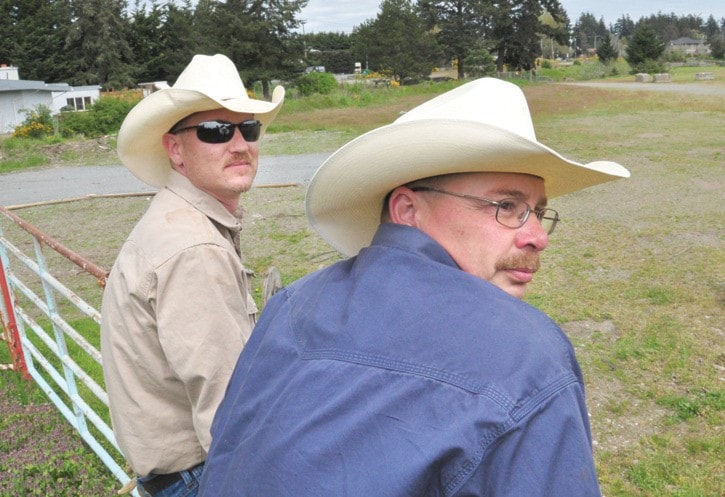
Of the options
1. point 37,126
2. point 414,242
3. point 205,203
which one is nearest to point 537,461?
point 414,242

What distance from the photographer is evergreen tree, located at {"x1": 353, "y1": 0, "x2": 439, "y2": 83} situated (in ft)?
188

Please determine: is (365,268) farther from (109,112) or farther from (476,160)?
(109,112)

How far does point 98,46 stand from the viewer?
5597 centimetres

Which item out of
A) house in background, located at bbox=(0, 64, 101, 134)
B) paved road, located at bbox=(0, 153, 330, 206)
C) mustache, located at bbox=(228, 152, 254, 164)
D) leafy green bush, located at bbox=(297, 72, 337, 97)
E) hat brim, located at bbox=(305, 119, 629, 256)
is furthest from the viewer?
leafy green bush, located at bbox=(297, 72, 337, 97)

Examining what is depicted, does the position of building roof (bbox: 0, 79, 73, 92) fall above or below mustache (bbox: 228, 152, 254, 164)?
above

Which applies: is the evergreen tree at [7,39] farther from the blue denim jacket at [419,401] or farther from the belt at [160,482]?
the blue denim jacket at [419,401]

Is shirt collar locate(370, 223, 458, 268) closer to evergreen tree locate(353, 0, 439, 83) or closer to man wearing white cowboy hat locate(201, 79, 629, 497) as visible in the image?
man wearing white cowboy hat locate(201, 79, 629, 497)

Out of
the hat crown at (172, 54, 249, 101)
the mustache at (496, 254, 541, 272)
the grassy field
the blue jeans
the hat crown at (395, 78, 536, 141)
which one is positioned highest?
the hat crown at (172, 54, 249, 101)

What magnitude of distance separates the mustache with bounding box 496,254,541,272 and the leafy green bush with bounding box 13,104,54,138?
29.1 meters

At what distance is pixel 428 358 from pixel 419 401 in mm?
67

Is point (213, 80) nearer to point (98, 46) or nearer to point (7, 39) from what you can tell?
point (98, 46)

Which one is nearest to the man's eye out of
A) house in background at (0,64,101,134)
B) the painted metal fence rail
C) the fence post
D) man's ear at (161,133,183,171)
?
the painted metal fence rail

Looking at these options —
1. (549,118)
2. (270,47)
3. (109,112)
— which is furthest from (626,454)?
(270,47)

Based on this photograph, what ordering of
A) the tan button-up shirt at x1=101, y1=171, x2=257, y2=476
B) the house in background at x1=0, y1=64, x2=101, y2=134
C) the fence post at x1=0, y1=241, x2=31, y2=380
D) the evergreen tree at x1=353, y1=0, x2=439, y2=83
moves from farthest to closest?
the evergreen tree at x1=353, y1=0, x2=439, y2=83
the house in background at x1=0, y1=64, x2=101, y2=134
the fence post at x1=0, y1=241, x2=31, y2=380
the tan button-up shirt at x1=101, y1=171, x2=257, y2=476
